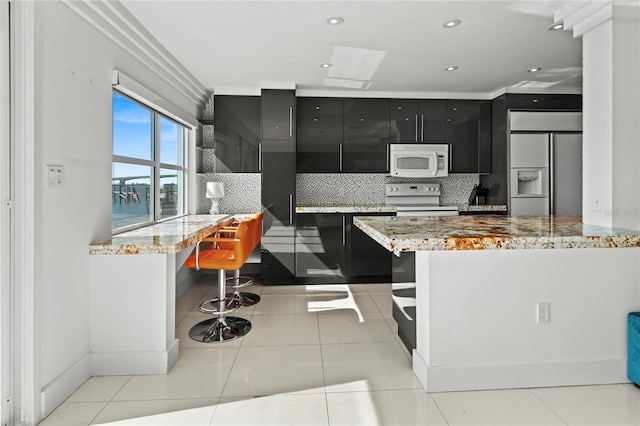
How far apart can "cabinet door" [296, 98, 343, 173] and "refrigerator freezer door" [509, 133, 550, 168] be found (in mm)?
2065

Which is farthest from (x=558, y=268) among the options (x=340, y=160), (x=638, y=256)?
(x=340, y=160)

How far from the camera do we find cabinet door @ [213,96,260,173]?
15.3 feet

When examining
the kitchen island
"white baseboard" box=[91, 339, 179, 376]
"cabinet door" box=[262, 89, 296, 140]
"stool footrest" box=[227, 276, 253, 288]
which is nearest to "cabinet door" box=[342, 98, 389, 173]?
"cabinet door" box=[262, 89, 296, 140]

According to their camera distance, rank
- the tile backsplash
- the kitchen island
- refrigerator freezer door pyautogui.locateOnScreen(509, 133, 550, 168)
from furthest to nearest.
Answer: the tile backsplash, refrigerator freezer door pyautogui.locateOnScreen(509, 133, 550, 168), the kitchen island

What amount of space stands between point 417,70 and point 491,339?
281cm

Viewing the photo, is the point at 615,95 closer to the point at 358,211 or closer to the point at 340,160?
the point at 358,211

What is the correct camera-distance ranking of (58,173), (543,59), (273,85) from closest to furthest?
(58,173)
(543,59)
(273,85)

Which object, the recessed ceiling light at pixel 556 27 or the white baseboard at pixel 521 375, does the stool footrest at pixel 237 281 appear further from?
the recessed ceiling light at pixel 556 27

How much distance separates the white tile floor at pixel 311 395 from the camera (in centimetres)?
189

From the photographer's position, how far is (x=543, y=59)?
364 cm

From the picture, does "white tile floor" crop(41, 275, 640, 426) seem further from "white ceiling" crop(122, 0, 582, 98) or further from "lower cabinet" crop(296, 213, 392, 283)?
"white ceiling" crop(122, 0, 582, 98)

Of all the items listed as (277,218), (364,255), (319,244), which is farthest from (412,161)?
(277,218)

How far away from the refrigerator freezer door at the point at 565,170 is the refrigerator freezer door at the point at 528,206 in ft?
0.30

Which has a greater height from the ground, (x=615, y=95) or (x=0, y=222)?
→ (x=615, y=95)
